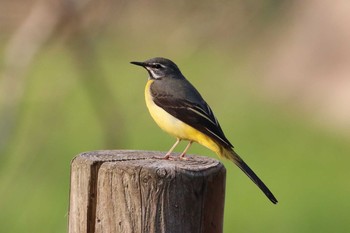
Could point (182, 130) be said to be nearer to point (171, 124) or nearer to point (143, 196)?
point (171, 124)

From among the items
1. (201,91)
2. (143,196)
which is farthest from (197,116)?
(201,91)

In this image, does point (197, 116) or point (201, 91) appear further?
point (201, 91)

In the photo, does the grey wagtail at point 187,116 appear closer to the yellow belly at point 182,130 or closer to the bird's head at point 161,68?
the yellow belly at point 182,130

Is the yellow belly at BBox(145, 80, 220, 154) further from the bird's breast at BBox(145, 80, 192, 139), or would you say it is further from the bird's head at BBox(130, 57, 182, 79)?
the bird's head at BBox(130, 57, 182, 79)

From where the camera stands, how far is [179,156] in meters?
6.20

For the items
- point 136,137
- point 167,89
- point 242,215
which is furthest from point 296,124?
point 167,89

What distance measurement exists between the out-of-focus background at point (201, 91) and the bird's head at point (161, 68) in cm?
76

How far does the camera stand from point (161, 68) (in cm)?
791

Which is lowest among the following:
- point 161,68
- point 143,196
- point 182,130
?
point 143,196

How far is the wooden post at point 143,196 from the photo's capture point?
5.48m

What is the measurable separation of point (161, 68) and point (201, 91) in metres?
12.0

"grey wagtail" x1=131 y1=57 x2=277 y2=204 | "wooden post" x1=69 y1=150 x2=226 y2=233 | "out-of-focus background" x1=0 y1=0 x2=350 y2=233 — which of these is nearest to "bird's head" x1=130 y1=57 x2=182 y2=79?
"grey wagtail" x1=131 y1=57 x2=277 y2=204

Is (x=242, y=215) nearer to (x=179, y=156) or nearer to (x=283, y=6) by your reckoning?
(x=283, y=6)

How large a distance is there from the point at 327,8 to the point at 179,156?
20182 mm
